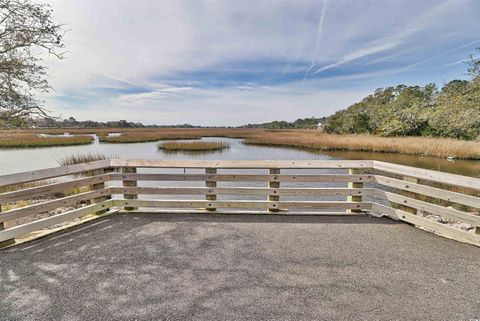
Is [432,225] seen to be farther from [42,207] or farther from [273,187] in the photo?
[42,207]

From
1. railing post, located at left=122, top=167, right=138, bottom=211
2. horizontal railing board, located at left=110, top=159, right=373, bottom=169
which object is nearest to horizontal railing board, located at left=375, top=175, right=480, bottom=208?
horizontal railing board, located at left=110, top=159, right=373, bottom=169

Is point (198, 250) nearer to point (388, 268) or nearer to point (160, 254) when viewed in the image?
point (160, 254)

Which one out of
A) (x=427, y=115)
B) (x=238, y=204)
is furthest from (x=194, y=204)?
(x=427, y=115)

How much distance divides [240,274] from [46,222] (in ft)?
10.8

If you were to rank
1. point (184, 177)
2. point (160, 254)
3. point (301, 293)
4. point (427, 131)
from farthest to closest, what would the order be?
point (427, 131), point (184, 177), point (160, 254), point (301, 293)

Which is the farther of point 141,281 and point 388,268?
point 388,268

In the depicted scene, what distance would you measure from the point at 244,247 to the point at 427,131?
34238 mm

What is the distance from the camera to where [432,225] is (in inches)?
156

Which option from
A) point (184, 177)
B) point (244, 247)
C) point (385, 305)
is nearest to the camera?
point (385, 305)

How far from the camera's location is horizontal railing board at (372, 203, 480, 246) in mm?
3643

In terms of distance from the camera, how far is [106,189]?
15.8 feet

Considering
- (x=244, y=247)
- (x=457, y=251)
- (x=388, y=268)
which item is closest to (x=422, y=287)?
(x=388, y=268)

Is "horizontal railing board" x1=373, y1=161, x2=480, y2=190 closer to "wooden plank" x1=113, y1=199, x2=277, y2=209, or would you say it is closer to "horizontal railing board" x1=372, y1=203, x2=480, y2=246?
"horizontal railing board" x1=372, y1=203, x2=480, y2=246

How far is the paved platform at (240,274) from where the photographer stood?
7.51 feet
